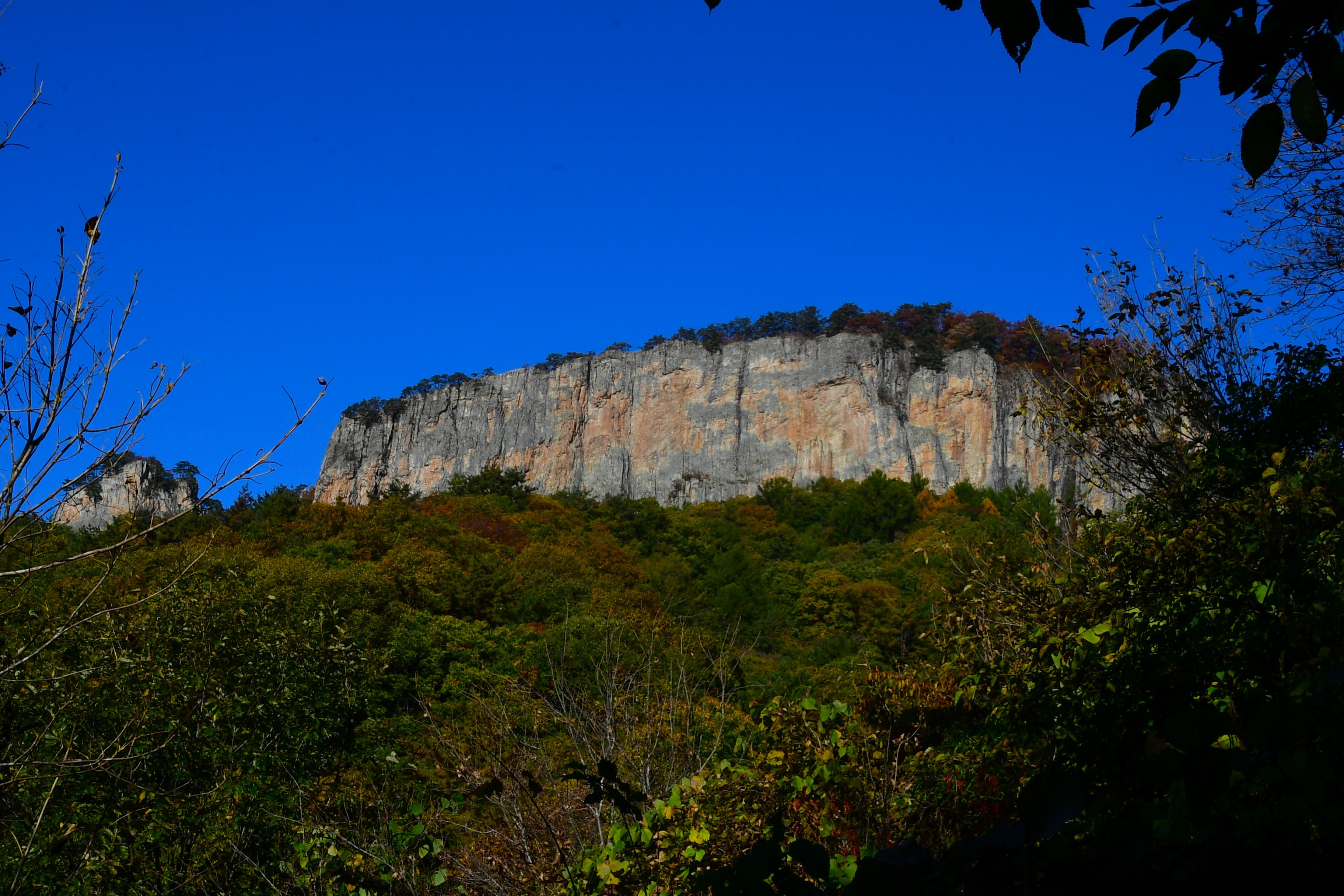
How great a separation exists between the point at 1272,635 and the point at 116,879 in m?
6.07

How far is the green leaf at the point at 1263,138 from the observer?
1424mm

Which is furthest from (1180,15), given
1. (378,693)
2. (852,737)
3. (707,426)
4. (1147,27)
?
(707,426)

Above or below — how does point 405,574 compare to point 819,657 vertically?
above

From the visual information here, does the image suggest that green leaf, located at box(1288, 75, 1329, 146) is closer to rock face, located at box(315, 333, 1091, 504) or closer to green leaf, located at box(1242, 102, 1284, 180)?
green leaf, located at box(1242, 102, 1284, 180)

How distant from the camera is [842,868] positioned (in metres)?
2.61

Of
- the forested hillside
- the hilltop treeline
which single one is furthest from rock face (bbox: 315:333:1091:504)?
the forested hillside

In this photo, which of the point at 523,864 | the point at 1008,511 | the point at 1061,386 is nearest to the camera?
the point at 523,864

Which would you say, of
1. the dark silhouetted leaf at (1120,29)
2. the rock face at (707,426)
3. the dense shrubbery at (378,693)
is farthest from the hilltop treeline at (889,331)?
the dark silhouetted leaf at (1120,29)

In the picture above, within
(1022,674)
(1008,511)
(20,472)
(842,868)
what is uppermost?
(1008,511)

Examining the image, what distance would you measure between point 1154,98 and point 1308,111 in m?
0.21

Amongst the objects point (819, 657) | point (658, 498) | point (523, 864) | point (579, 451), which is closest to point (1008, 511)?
point (819, 657)

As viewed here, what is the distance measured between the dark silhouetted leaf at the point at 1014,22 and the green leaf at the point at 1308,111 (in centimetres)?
35

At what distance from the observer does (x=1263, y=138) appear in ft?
4.69

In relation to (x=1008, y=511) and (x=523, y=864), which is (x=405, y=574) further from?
(x=1008, y=511)
